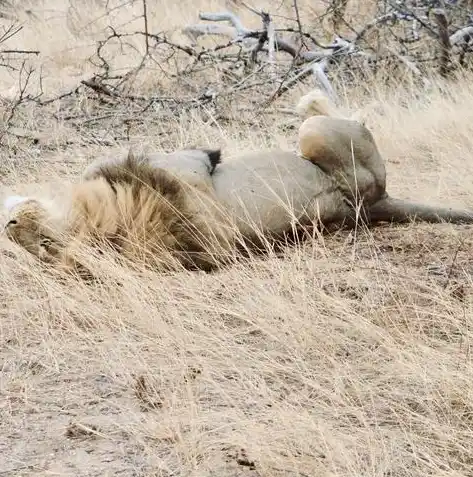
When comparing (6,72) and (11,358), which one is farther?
(6,72)

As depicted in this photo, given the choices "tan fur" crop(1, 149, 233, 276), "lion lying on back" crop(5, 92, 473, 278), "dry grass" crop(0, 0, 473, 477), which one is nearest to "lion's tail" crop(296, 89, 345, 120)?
"lion lying on back" crop(5, 92, 473, 278)

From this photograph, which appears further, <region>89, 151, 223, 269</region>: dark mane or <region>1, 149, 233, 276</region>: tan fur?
<region>89, 151, 223, 269</region>: dark mane

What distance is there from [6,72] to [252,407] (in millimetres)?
7140

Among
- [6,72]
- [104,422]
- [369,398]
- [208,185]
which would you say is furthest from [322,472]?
[6,72]

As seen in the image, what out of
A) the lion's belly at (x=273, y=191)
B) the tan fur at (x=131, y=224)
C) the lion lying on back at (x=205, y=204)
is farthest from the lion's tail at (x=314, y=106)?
the tan fur at (x=131, y=224)

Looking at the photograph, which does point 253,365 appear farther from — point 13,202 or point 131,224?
point 13,202

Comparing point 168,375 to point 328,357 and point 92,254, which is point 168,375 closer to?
point 328,357

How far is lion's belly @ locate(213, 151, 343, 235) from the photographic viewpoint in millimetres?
4145

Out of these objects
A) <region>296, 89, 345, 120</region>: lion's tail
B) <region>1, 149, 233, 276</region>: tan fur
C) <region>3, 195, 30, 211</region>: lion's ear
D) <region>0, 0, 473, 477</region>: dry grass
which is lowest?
<region>0, 0, 473, 477</region>: dry grass

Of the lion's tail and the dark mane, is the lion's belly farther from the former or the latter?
the lion's tail

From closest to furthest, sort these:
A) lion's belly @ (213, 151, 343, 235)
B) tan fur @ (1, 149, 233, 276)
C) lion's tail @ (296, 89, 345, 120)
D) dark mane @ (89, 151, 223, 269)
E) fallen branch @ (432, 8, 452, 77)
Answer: tan fur @ (1, 149, 233, 276) → dark mane @ (89, 151, 223, 269) → lion's belly @ (213, 151, 343, 235) → lion's tail @ (296, 89, 345, 120) → fallen branch @ (432, 8, 452, 77)

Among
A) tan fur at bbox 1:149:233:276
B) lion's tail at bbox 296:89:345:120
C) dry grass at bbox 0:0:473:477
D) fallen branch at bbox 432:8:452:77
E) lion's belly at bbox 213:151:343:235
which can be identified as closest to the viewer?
dry grass at bbox 0:0:473:477

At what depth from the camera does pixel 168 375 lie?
2.80 m

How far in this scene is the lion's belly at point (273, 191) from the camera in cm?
414
